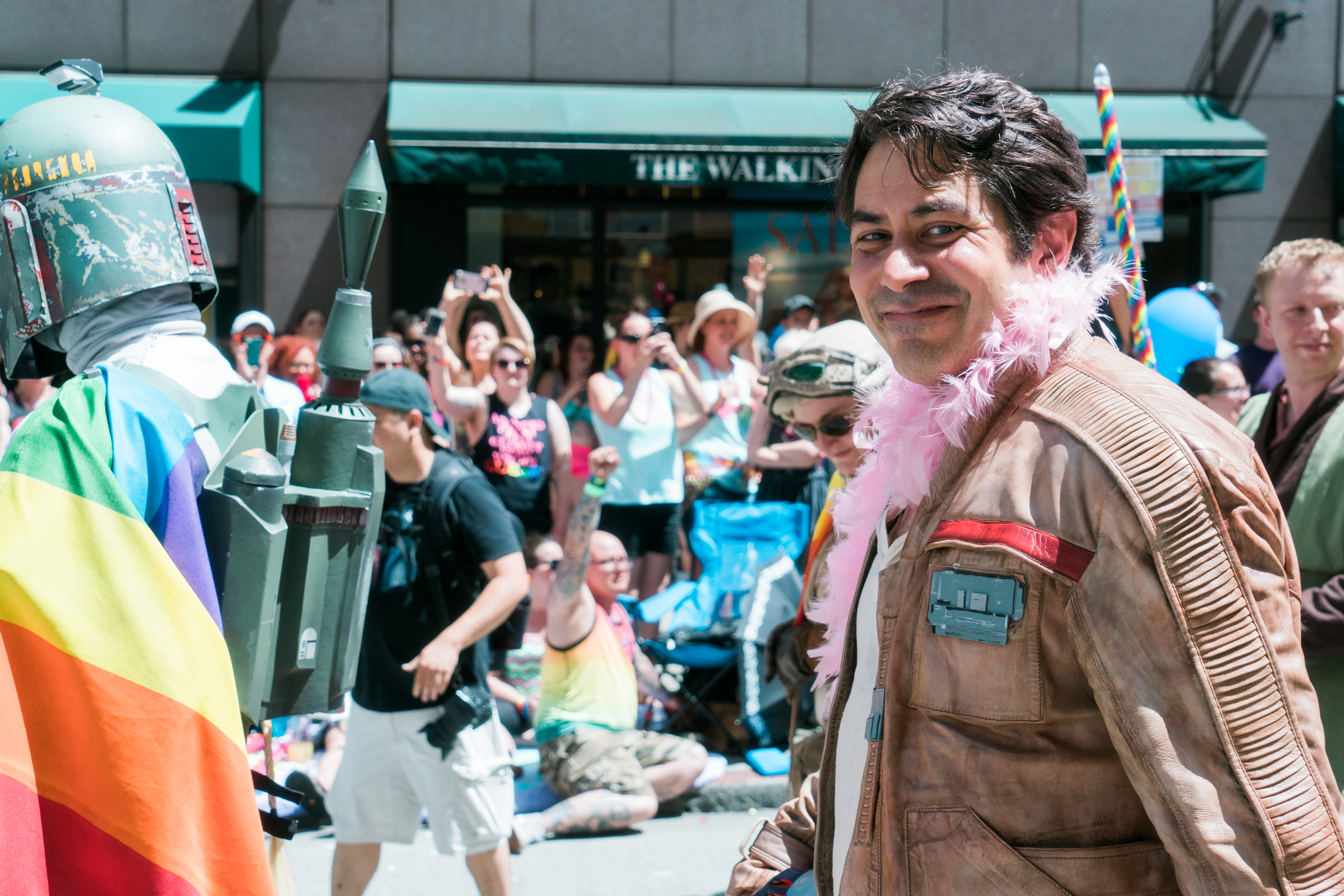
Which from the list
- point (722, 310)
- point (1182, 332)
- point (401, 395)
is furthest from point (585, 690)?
point (1182, 332)

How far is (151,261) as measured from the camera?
88.0 inches

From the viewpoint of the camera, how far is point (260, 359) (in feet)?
24.7

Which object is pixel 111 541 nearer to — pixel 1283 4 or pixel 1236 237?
pixel 1236 237

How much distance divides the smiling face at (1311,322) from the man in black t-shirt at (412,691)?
249cm

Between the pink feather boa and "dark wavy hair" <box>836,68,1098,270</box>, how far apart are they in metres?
0.09

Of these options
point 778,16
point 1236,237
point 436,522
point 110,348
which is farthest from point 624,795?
point 1236,237

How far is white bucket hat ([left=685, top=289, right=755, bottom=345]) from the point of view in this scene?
7746 mm

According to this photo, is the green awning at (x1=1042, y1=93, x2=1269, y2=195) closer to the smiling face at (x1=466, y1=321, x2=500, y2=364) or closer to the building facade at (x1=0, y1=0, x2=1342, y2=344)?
the building facade at (x1=0, y1=0, x2=1342, y2=344)

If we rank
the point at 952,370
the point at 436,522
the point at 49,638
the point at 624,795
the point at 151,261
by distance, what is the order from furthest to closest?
the point at 624,795 → the point at 436,522 → the point at 151,261 → the point at 49,638 → the point at 952,370

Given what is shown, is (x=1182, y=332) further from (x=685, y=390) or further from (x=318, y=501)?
(x=318, y=501)

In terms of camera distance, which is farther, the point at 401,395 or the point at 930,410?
the point at 401,395

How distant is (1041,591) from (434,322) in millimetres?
6447

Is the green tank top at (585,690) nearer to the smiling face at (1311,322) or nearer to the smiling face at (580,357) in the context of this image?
the smiling face at (1311,322)

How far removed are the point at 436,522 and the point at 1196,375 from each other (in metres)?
3.51
